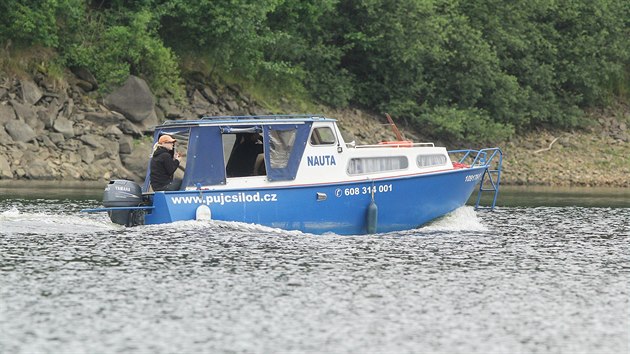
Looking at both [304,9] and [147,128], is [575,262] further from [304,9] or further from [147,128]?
[304,9]

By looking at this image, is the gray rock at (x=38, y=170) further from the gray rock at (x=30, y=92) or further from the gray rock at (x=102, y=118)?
the gray rock at (x=102, y=118)

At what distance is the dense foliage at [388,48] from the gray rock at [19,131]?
4021 mm

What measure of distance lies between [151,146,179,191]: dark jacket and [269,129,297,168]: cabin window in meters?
2.08

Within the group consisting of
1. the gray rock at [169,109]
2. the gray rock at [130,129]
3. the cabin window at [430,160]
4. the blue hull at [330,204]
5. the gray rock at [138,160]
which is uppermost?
the gray rock at [169,109]

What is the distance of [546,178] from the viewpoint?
56.4 meters

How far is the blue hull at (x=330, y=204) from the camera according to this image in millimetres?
26797

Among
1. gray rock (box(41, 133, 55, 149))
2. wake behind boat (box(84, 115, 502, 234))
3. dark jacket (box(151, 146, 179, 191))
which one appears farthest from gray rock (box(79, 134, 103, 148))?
dark jacket (box(151, 146, 179, 191))

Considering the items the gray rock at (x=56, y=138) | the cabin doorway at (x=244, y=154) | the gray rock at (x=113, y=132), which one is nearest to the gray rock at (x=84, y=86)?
the gray rock at (x=113, y=132)

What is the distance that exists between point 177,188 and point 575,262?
860 centimetres

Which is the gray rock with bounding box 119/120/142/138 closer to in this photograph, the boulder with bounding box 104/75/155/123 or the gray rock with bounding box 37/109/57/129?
the boulder with bounding box 104/75/155/123

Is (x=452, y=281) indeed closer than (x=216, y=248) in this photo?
Yes

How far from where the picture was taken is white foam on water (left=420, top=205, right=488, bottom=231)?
98.0 feet

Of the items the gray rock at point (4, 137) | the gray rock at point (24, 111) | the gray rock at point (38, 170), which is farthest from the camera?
the gray rock at point (24, 111)

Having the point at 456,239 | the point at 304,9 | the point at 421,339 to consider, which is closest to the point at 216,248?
the point at 456,239
